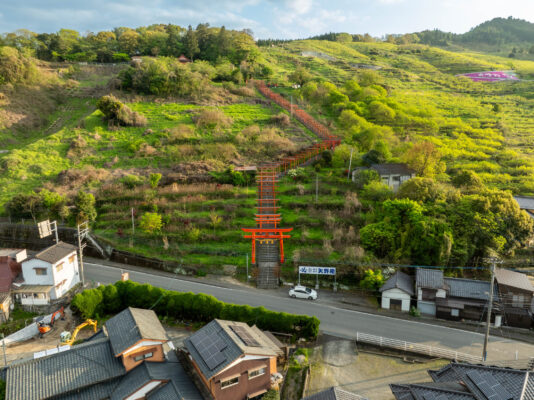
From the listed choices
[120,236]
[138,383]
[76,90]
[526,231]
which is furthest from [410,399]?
[76,90]

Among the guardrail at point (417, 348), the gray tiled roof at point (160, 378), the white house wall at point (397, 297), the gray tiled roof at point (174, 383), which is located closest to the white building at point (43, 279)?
the gray tiled roof at point (160, 378)

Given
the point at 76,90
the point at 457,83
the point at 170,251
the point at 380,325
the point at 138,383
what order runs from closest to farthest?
the point at 138,383, the point at 380,325, the point at 170,251, the point at 76,90, the point at 457,83

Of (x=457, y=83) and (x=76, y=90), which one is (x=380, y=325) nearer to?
(x=76, y=90)

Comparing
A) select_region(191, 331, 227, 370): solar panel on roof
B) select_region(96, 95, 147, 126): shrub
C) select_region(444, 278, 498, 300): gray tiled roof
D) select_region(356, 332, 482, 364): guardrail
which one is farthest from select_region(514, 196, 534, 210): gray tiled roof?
select_region(96, 95, 147, 126): shrub

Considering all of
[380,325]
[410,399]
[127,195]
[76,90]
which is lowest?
[380,325]

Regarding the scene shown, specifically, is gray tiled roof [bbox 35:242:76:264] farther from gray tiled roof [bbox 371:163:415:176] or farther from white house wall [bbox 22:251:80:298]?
gray tiled roof [bbox 371:163:415:176]
